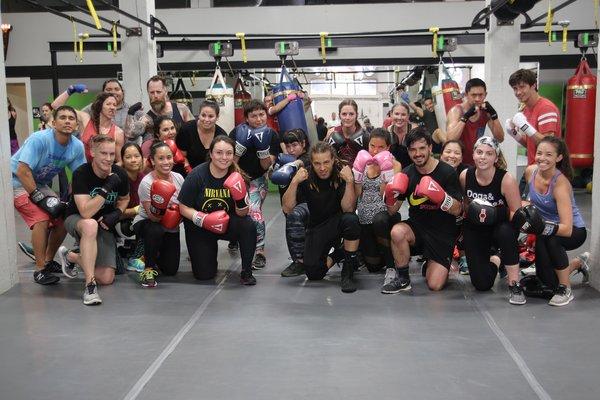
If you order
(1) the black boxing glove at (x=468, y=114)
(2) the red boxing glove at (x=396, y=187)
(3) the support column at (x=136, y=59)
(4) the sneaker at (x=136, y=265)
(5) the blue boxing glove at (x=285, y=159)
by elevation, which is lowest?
(4) the sneaker at (x=136, y=265)

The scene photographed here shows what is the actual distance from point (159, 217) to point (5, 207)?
3.38 ft

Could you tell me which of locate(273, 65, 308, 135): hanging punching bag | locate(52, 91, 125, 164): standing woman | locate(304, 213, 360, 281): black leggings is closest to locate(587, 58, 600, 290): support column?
locate(304, 213, 360, 281): black leggings

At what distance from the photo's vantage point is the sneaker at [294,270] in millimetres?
4309

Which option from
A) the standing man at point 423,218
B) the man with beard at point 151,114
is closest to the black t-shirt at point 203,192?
the man with beard at point 151,114

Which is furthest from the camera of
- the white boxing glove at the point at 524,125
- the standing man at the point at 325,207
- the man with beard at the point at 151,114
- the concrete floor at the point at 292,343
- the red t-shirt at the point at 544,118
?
the man with beard at the point at 151,114

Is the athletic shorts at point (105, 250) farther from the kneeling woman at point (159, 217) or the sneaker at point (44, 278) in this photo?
the sneaker at point (44, 278)

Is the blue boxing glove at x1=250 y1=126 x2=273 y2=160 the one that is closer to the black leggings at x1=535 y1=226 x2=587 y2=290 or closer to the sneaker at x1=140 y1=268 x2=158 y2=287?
the sneaker at x1=140 y1=268 x2=158 y2=287

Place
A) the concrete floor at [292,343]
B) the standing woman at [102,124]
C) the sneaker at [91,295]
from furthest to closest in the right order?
the standing woman at [102,124], the sneaker at [91,295], the concrete floor at [292,343]

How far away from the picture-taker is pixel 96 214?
4055mm

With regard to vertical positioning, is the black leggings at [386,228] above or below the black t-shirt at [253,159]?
below

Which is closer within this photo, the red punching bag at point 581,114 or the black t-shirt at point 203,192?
the black t-shirt at point 203,192

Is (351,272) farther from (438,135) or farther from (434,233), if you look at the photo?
(438,135)

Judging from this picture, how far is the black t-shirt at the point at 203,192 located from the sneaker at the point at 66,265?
3.10 ft

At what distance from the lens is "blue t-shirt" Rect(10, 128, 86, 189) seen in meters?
4.15
